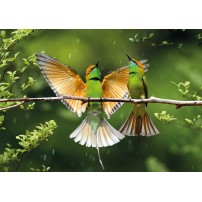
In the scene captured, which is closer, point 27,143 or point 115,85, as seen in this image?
point 115,85

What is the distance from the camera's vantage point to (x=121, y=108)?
→ 4.14 m

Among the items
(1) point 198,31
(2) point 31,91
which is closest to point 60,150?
(2) point 31,91

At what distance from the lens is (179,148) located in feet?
14.4

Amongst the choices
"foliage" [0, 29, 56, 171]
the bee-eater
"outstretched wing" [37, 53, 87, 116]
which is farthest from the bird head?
"foliage" [0, 29, 56, 171]

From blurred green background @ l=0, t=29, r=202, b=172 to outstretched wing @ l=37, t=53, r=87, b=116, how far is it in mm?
345

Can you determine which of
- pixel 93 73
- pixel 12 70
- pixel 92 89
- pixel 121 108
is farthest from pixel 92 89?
pixel 12 70

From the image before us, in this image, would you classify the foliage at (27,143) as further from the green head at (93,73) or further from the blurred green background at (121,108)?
the green head at (93,73)

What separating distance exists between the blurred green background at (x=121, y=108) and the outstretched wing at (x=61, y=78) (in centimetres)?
35

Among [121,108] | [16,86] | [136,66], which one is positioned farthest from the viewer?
[121,108]

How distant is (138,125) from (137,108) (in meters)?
0.09

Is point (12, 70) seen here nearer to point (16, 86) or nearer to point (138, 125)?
point (16, 86)

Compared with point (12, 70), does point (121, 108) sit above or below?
below

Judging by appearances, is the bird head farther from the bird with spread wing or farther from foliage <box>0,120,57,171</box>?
foliage <box>0,120,57,171</box>
